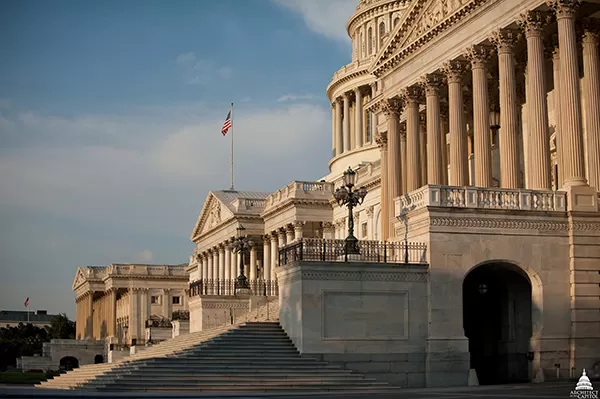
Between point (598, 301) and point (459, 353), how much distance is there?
6268 mm

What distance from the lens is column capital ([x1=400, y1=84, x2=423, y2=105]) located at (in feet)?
195

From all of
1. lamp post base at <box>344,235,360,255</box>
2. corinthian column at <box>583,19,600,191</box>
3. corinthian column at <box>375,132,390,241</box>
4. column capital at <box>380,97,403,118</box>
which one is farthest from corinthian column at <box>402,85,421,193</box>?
lamp post base at <box>344,235,360,255</box>

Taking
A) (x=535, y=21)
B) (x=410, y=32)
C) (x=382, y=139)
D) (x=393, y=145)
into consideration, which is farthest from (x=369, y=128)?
(x=535, y=21)

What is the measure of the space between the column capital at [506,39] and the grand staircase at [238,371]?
1717 centimetres

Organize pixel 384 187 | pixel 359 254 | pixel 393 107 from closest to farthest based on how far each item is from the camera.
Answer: pixel 359 254, pixel 393 107, pixel 384 187

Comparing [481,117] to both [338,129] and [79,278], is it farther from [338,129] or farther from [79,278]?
[79,278]

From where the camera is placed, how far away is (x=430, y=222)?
4303cm

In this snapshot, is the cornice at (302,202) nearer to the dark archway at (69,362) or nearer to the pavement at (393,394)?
the pavement at (393,394)

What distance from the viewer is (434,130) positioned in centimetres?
5725

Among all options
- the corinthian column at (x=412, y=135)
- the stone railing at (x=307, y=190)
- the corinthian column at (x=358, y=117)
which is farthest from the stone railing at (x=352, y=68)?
the corinthian column at (x=412, y=135)

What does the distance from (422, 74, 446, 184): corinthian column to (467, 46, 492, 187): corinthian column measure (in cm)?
463

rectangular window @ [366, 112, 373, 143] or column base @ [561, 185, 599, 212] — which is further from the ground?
rectangular window @ [366, 112, 373, 143]

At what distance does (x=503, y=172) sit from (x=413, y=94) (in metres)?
11.7

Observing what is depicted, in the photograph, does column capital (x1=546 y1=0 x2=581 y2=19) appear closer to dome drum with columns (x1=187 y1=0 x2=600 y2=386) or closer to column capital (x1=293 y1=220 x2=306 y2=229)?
dome drum with columns (x1=187 y1=0 x2=600 y2=386)
